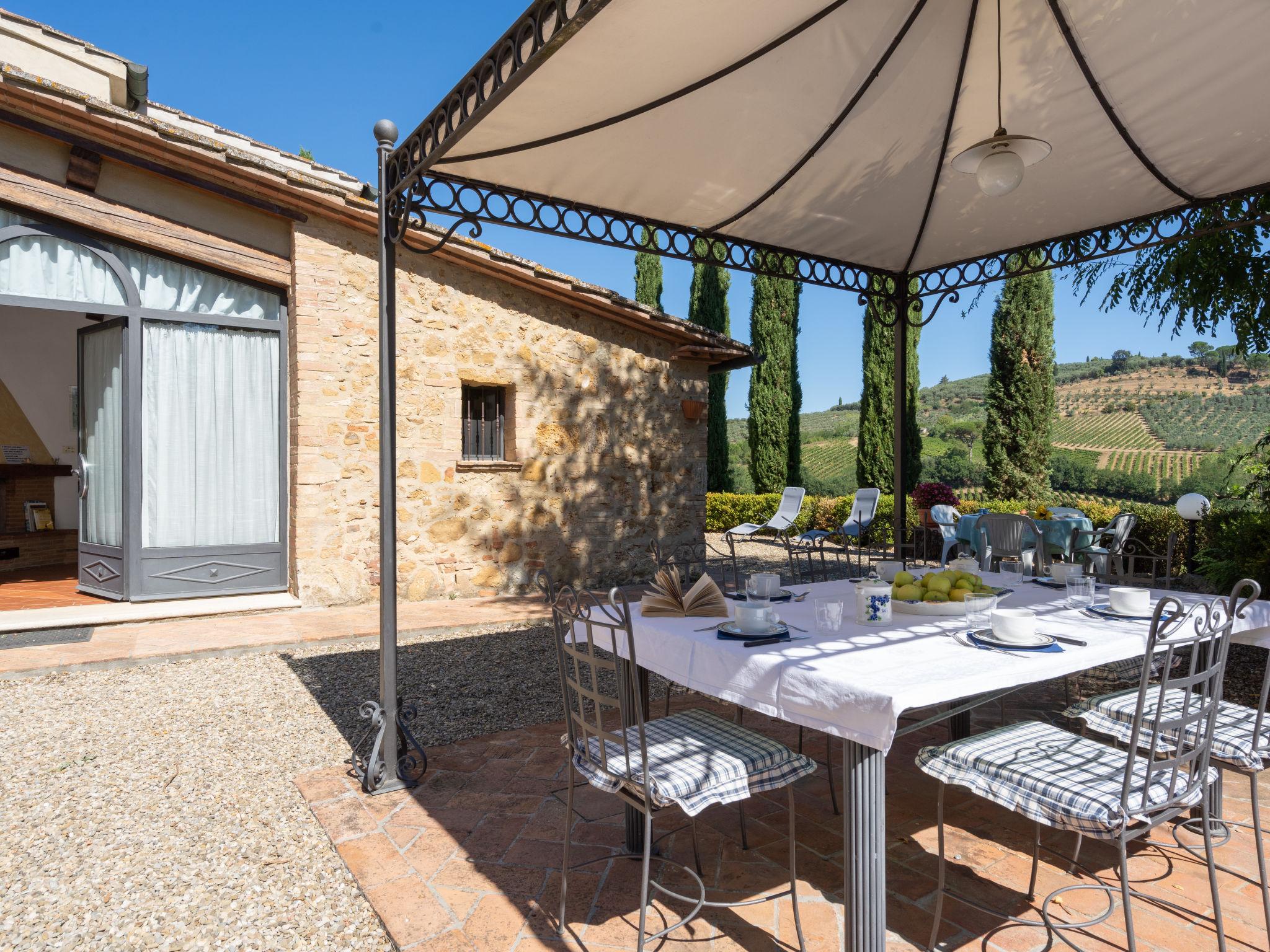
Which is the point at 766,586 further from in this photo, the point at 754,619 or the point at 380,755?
the point at 380,755

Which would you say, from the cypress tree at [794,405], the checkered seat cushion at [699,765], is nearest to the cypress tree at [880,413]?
the cypress tree at [794,405]

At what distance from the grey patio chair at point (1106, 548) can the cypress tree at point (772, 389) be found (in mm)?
7026

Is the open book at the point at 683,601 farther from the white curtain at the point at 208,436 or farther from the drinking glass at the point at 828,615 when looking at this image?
the white curtain at the point at 208,436

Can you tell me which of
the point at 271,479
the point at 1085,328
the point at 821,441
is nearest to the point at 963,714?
the point at 271,479

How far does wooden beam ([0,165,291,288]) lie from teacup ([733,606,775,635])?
5.74 meters

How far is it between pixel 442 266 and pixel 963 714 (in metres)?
5.92

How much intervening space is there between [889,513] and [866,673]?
1112cm

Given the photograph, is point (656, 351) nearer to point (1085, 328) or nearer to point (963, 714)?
point (963, 714)

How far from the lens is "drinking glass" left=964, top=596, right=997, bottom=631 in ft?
7.85

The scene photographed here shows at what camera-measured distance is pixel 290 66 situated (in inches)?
417

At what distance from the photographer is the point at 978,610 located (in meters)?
2.48

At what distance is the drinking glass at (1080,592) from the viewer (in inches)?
104

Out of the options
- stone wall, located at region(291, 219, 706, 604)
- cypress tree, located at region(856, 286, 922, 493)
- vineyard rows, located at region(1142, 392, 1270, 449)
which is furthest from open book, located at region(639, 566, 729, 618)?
vineyard rows, located at region(1142, 392, 1270, 449)

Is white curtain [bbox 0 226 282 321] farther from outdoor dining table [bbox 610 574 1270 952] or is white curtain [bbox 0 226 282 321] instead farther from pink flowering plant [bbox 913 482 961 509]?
pink flowering plant [bbox 913 482 961 509]
